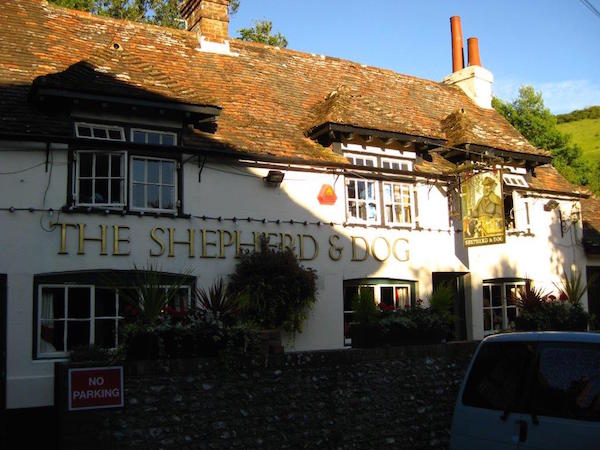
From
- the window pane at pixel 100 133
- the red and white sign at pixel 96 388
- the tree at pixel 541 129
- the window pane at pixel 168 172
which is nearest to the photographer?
the red and white sign at pixel 96 388

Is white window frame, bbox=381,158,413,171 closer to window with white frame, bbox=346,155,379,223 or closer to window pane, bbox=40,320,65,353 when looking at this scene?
window with white frame, bbox=346,155,379,223

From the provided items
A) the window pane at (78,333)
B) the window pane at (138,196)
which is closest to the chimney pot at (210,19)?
the window pane at (138,196)

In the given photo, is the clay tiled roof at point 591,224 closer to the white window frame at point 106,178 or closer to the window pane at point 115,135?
the white window frame at point 106,178

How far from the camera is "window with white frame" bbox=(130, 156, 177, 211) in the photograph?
12102 mm

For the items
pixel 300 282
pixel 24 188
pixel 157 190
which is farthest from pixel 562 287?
pixel 24 188

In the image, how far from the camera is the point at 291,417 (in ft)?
27.9

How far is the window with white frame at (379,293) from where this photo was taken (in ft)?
46.1

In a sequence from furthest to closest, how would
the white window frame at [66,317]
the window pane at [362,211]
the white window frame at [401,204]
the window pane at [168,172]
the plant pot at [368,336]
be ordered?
the white window frame at [401,204], the window pane at [362,211], the window pane at [168,172], the white window frame at [66,317], the plant pot at [368,336]

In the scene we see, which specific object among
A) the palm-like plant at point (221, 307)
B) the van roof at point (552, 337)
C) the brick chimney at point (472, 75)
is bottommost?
the van roof at point (552, 337)

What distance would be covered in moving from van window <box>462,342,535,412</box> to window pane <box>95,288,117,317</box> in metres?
7.23

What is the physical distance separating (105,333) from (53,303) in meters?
1.04

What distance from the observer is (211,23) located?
16.9m

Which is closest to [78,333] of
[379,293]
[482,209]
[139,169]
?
[139,169]

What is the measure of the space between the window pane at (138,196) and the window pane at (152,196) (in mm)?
101
